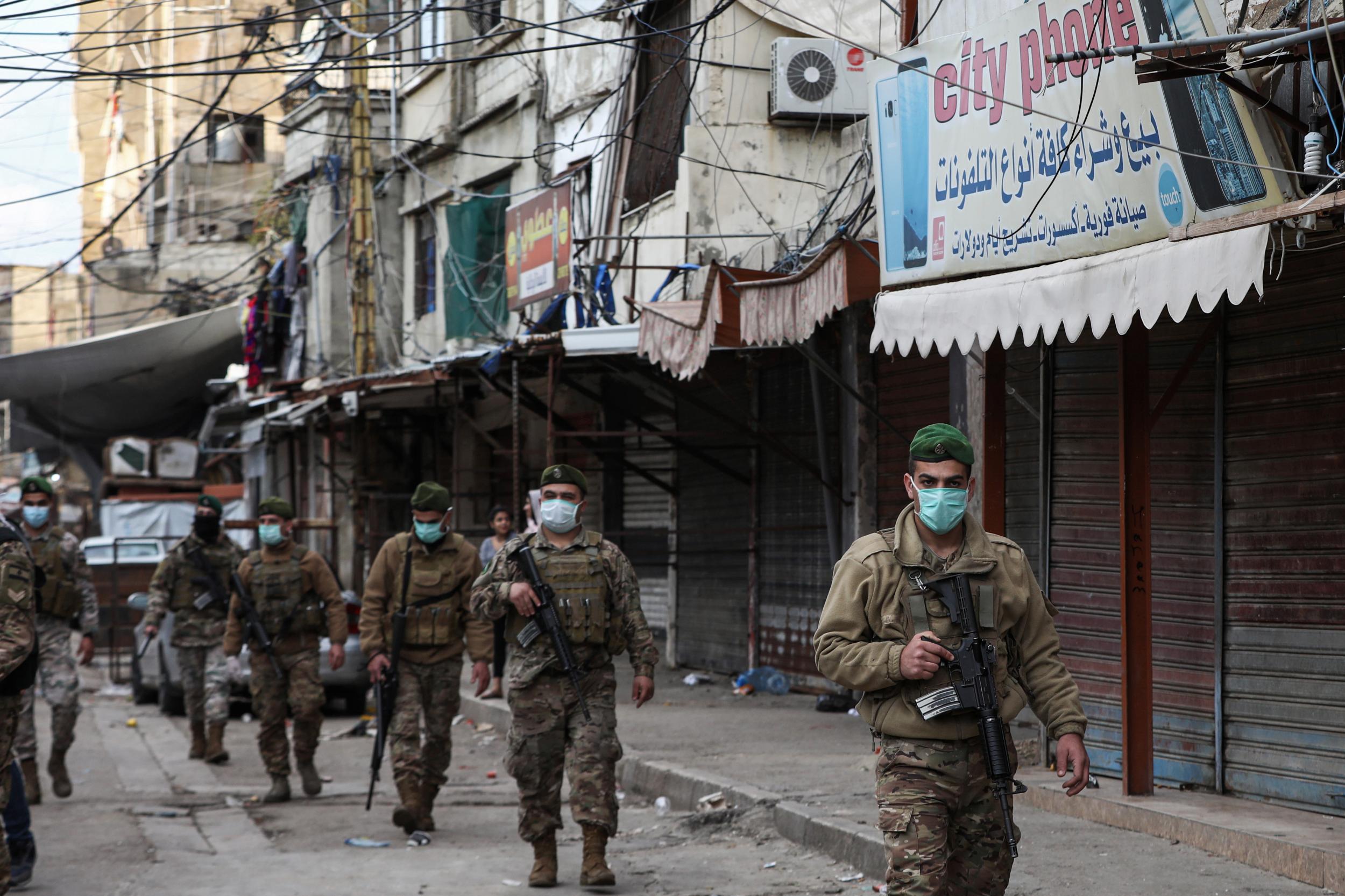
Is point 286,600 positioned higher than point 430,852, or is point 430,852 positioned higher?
point 286,600

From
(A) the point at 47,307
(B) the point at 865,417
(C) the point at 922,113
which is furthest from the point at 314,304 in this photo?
(A) the point at 47,307

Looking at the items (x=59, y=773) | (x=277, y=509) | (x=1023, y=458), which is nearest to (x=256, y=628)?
(x=277, y=509)

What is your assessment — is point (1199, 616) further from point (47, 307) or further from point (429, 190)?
point (47, 307)

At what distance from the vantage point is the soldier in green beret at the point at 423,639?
824 centimetres

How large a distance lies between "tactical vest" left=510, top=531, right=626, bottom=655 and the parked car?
6169 mm

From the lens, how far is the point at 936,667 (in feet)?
13.9

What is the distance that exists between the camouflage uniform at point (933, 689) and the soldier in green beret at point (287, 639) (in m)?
5.43

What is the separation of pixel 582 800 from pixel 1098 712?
3.00m

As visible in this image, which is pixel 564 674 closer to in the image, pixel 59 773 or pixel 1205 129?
pixel 1205 129

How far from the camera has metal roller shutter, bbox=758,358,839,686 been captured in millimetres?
13039

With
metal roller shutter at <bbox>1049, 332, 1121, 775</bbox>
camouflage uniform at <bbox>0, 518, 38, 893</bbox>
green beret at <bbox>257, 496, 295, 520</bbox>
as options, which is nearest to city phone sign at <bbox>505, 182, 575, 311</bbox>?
green beret at <bbox>257, 496, 295, 520</bbox>

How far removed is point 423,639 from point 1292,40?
17.3 feet

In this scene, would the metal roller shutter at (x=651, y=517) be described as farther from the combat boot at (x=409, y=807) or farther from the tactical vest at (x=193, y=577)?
the combat boot at (x=409, y=807)

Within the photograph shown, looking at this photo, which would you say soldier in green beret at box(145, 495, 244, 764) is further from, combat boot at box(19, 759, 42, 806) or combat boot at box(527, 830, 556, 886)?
combat boot at box(527, 830, 556, 886)
